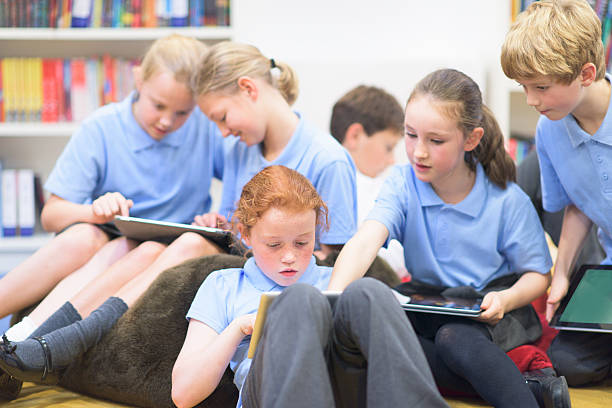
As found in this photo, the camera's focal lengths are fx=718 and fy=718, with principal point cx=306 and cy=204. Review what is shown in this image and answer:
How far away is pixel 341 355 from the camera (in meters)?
1.05

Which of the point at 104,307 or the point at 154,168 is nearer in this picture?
the point at 104,307

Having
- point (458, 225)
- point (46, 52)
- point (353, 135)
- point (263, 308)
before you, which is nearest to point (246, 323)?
point (263, 308)

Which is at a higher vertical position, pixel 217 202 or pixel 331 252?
pixel 331 252

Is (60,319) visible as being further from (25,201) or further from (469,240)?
(25,201)

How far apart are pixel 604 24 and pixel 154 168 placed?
5.71ft

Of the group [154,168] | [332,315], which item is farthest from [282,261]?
[154,168]

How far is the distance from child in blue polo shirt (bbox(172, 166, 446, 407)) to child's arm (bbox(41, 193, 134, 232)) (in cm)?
45

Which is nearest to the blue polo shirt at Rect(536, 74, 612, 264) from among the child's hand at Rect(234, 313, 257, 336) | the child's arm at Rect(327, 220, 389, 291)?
the child's arm at Rect(327, 220, 389, 291)

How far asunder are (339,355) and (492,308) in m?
0.40

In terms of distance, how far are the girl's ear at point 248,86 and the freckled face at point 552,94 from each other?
0.62 meters

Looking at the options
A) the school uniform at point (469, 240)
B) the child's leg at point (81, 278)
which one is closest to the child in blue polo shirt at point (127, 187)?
the child's leg at point (81, 278)

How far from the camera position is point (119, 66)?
9.06ft

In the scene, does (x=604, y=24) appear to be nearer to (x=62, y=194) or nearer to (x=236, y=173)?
(x=236, y=173)

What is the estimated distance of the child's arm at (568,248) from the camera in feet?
5.04
